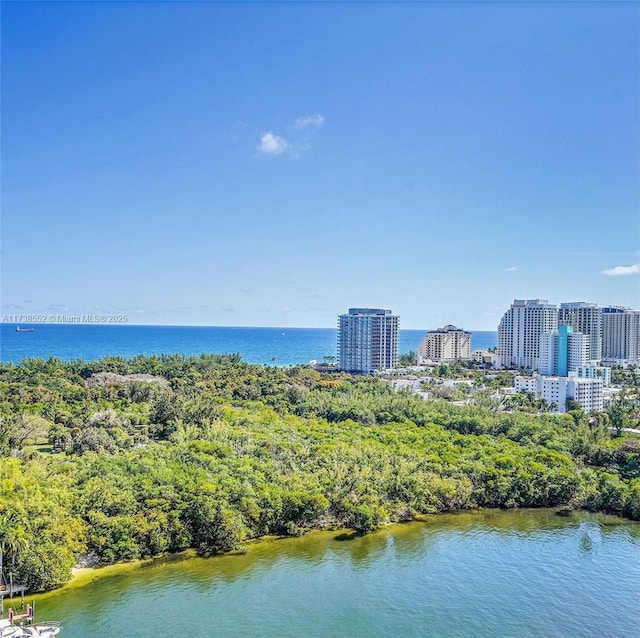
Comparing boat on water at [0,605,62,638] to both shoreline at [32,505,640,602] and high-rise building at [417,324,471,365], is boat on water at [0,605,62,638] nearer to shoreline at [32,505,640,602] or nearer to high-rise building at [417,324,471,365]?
shoreline at [32,505,640,602]

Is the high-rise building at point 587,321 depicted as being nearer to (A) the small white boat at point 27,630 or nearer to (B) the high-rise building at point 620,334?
(B) the high-rise building at point 620,334

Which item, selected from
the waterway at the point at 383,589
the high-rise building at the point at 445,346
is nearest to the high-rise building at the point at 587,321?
the high-rise building at the point at 445,346

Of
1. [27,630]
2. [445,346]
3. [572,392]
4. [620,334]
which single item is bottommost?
A: [27,630]

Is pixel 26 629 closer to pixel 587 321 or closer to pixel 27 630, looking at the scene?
pixel 27 630

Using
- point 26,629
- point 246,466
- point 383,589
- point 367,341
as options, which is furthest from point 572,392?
point 26,629

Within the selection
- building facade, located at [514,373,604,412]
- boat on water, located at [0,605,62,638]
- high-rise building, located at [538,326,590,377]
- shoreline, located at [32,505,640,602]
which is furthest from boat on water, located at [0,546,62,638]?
high-rise building, located at [538,326,590,377]

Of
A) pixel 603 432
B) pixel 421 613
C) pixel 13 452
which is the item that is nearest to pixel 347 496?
pixel 421 613
